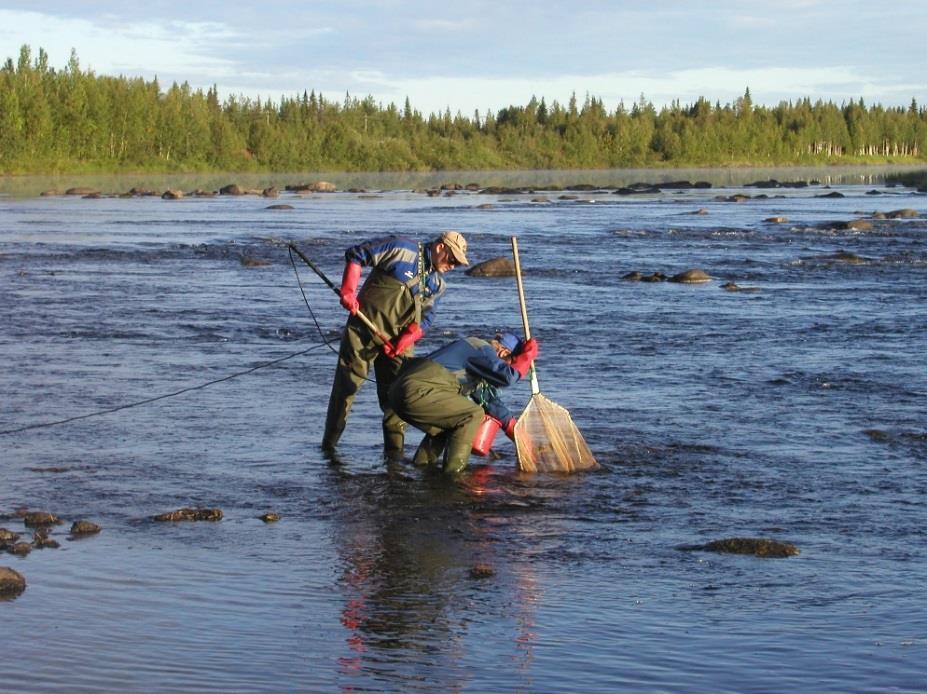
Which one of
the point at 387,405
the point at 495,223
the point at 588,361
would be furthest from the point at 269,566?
the point at 495,223

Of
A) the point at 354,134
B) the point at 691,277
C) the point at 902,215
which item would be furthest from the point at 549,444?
the point at 354,134

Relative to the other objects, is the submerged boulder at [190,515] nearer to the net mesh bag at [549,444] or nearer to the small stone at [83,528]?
the small stone at [83,528]

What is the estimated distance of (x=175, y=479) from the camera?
9.53m

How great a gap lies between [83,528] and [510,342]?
336 cm

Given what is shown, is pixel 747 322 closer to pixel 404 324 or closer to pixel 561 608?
pixel 404 324

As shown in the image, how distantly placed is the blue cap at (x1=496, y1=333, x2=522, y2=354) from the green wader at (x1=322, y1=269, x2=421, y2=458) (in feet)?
2.40

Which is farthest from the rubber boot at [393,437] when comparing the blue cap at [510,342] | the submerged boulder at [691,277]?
the submerged boulder at [691,277]

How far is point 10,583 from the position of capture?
6855mm

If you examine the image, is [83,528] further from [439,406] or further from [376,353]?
[376,353]

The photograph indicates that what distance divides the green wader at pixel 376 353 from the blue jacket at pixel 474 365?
1.83 ft

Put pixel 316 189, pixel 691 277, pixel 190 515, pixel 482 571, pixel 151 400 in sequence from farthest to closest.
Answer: pixel 316 189 < pixel 691 277 < pixel 151 400 < pixel 190 515 < pixel 482 571

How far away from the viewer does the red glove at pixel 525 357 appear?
984 cm

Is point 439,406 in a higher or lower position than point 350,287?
lower

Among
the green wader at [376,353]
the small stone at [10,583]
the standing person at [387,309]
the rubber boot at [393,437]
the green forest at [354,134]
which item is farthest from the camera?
the green forest at [354,134]
